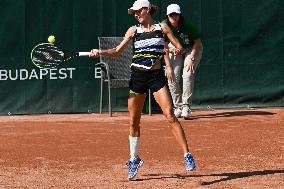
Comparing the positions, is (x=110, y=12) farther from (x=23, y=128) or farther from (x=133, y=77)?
(x=133, y=77)

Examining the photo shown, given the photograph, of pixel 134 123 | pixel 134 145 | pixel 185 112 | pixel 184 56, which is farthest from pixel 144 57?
pixel 184 56

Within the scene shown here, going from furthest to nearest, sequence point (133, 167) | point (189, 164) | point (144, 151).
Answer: point (144, 151)
point (133, 167)
point (189, 164)

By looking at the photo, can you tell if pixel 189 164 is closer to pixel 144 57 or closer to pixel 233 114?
pixel 144 57

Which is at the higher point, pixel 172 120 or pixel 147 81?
pixel 147 81

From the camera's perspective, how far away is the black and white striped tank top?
6.64 meters

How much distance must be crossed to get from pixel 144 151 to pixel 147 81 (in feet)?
6.03

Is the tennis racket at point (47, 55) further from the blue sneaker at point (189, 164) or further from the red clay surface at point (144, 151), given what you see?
the blue sneaker at point (189, 164)

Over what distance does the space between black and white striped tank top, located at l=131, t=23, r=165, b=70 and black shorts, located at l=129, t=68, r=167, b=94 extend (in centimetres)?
7

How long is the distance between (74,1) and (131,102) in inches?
250

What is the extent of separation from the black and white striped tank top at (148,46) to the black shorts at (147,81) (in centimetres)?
7

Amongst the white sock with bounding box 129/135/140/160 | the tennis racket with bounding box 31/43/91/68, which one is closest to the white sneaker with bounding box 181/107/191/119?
the tennis racket with bounding box 31/43/91/68

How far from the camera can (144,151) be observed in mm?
8336

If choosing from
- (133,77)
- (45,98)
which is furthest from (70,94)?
(133,77)

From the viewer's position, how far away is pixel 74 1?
12.7m
